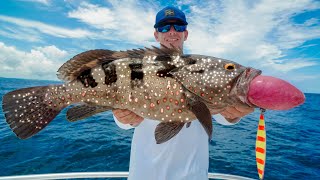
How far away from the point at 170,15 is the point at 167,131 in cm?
236

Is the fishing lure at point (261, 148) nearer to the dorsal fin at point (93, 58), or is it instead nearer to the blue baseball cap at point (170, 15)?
the dorsal fin at point (93, 58)

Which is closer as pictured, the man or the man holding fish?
the man holding fish

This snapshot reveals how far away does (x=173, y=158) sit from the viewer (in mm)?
3926

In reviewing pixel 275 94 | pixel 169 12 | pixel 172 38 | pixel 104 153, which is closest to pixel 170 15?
pixel 169 12

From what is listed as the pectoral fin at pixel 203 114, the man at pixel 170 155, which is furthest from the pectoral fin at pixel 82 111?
the pectoral fin at pixel 203 114

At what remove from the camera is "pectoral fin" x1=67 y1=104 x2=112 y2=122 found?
3.09m

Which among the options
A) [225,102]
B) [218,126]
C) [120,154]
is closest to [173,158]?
[225,102]

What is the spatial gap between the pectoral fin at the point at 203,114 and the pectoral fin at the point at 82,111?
105 cm

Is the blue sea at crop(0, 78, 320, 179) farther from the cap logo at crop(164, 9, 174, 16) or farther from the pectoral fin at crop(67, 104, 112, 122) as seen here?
the pectoral fin at crop(67, 104, 112, 122)

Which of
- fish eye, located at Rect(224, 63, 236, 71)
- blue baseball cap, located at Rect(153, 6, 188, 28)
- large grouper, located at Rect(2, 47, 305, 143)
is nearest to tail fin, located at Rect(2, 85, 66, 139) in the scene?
large grouper, located at Rect(2, 47, 305, 143)

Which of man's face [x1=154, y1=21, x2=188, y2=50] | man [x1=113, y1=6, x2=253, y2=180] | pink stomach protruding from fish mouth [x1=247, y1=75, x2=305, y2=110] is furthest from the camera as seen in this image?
man's face [x1=154, y1=21, x2=188, y2=50]

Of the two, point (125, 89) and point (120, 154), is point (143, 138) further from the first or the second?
point (120, 154)

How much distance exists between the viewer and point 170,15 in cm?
456

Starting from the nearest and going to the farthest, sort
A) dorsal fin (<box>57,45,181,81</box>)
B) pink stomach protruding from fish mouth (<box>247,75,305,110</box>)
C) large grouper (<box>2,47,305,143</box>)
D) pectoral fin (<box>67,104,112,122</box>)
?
→ 1. pink stomach protruding from fish mouth (<box>247,75,305,110</box>)
2. large grouper (<box>2,47,305,143</box>)
3. pectoral fin (<box>67,104,112,122</box>)
4. dorsal fin (<box>57,45,181,81</box>)
